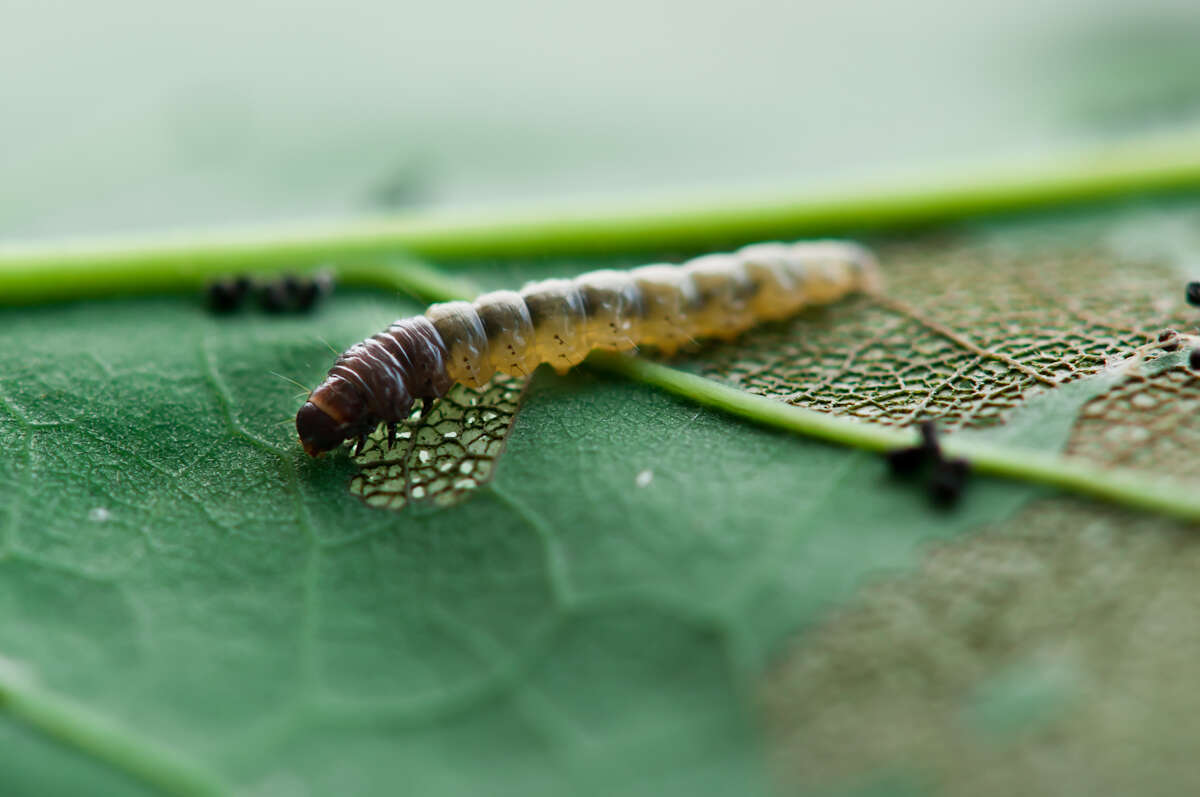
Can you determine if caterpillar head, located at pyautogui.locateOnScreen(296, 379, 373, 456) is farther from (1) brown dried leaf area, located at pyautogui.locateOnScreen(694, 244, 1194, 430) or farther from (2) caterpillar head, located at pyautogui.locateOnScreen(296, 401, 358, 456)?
(1) brown dried leaf area, located at pyautogui.locateOnScreen(694, 244, 1194, 430)

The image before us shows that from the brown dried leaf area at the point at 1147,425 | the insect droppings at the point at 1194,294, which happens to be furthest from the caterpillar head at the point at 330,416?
the insect droppings at the point at 1194,294

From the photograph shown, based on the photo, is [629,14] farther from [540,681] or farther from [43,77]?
[540,681]

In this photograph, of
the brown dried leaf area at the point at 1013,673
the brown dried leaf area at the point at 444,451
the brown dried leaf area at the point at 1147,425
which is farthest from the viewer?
the brown dried leaf area at the point at 444,451

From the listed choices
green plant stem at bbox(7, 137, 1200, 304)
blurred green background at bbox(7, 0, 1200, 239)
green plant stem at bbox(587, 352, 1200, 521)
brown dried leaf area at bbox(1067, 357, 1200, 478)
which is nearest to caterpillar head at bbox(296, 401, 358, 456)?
green plant stem at bbox(587, 352, 1200, 521)

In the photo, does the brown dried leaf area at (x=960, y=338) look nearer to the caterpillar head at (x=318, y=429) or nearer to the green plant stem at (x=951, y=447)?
the green plant stem at (x=951, y=447)

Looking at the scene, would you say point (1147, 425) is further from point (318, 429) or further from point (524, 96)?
point (524, 96)
